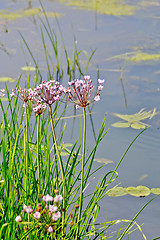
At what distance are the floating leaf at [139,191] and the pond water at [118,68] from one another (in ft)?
0.09

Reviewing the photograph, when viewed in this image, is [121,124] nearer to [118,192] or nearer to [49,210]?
[118,192]

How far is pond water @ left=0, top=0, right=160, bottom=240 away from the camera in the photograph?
1.98 m

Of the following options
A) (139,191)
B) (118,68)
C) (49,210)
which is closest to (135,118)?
(139,191)

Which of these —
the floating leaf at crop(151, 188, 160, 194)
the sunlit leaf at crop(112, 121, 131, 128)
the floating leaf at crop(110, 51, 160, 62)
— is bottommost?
the floating leaf at crop(151, 188, 160, 194)

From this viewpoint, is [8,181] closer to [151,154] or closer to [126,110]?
[151,154]

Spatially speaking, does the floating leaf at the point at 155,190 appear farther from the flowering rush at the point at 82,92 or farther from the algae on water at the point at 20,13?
the algae on water at the point at 20,13

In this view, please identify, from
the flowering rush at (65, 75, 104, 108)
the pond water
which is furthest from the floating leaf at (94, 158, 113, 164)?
the flowering rush at (65, 75, 104, 108)

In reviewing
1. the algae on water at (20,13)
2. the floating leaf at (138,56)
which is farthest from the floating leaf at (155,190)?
the algae on water at (20,13)

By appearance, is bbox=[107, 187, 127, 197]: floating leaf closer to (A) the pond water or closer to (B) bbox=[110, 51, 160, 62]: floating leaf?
(A) the pond water

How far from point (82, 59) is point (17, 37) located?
0.81m

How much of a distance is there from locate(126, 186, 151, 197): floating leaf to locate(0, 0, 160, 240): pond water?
3 cm

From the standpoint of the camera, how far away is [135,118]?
2514mm

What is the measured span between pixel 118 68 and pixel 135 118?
0.86 metres

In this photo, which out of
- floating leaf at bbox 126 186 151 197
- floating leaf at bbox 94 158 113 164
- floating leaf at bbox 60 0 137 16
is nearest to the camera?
floating leaf at bbox 126 186 151 197
